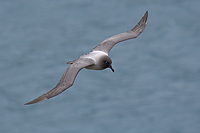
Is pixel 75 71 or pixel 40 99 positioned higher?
pixel 75 71

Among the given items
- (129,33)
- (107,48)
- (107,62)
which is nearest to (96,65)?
(107,62)

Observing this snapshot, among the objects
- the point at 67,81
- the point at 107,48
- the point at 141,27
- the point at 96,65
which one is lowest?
the point at 67,81

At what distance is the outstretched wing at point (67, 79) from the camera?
1321 centimetres

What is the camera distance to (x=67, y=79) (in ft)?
46.2

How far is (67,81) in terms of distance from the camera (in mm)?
13961

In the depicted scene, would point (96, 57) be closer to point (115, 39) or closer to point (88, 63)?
Answer: point (88, 63)

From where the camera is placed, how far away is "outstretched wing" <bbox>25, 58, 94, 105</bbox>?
43.3ft

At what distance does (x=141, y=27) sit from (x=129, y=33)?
27.6 inches

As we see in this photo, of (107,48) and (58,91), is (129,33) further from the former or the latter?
(58,91)

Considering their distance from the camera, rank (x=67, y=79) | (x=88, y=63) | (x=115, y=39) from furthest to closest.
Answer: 1. (x=115, y=39)
2. (x=88, y=63)
3. (x=67, y=79)

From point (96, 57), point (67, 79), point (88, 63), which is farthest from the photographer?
point (96, 57)

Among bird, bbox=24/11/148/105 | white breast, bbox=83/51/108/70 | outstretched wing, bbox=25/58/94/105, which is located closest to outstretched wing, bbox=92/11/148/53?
bird, bbox=24/11/148/105

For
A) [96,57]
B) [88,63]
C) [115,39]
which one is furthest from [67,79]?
[115,39]

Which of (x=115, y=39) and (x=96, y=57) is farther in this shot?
(x=115, y=39)
